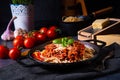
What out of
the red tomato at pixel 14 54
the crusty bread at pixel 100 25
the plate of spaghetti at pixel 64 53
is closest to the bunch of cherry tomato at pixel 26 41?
the red tomato at pixel 14 54

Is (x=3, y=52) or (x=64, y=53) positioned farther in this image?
(x=3, y=52)

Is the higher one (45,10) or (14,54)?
(45,10)

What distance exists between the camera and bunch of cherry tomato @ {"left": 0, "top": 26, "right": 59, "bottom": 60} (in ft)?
4.43

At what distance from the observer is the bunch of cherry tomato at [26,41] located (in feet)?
4.43

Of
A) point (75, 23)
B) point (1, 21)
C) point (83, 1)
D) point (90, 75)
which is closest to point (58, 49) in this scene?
point (90, 75)

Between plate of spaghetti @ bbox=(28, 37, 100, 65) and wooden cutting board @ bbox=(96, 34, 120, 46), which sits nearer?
plate of spaghetti @ bbox=(28, 37, 100, 65)

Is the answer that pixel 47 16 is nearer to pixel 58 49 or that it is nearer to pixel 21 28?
pixel 21 28

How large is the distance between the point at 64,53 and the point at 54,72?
0.09 m

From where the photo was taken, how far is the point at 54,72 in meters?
1.16

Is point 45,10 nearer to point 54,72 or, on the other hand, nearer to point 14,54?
point 14,54

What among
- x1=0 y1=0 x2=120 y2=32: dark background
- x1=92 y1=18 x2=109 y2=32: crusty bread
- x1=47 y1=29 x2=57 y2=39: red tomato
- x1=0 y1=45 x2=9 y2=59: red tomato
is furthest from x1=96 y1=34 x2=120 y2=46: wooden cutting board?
x1=0 y1=0 x2=120 y2=32: dark background

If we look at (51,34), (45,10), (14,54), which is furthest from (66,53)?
(45,10)

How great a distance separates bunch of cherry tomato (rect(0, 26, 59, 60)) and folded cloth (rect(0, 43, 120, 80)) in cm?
11

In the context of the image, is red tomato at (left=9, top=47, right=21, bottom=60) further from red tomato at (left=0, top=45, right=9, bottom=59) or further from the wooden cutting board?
the wooden cutting board
